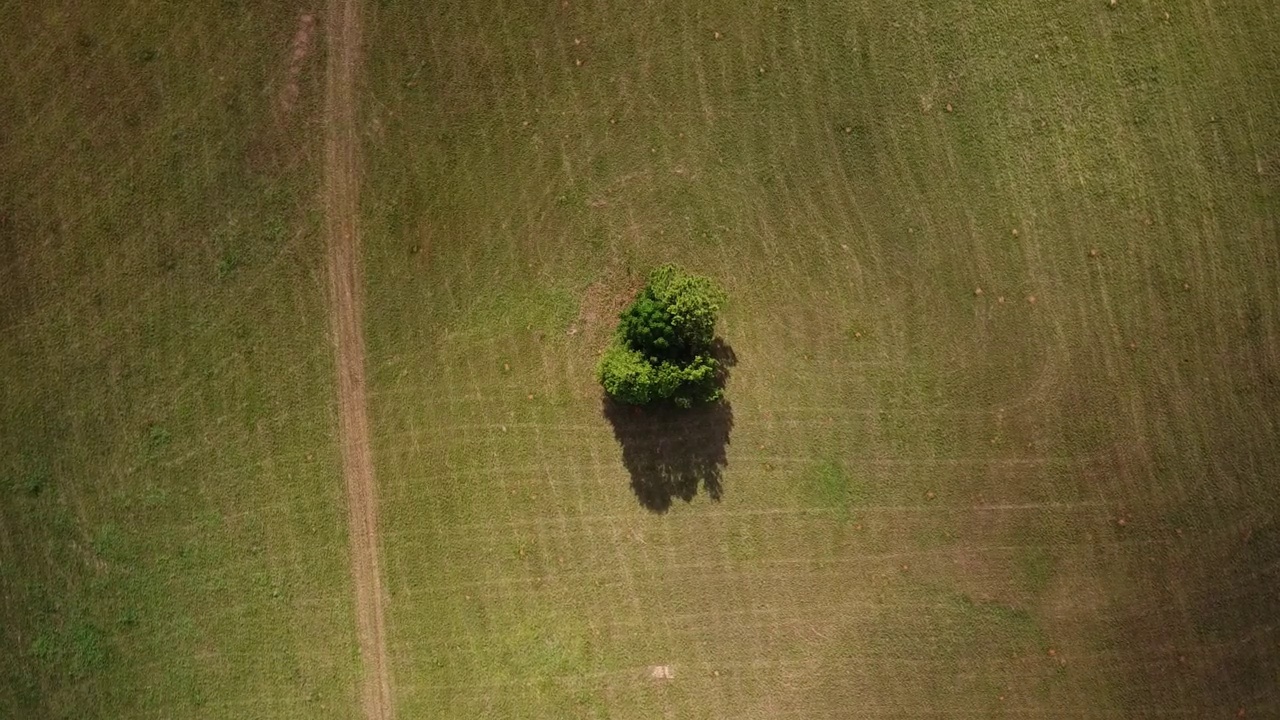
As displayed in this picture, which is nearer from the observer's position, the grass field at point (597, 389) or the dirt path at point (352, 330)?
the grass field at point (597, 389)

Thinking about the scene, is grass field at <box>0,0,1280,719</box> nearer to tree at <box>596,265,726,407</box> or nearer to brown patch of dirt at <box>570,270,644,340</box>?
brown patch of dirt at <box>570,270,644,340</box>

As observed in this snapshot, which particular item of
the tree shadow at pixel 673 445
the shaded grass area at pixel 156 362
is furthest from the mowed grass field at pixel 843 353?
the shaded grass area at pixel 156 362

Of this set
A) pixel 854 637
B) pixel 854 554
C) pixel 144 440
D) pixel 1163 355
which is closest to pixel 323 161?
pixel 144 440

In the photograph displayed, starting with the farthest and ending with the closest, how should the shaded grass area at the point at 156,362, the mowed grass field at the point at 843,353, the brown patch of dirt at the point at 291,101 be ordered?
1. the brown patch of dirt at the point at 291,101
2. the shaded grass area at the point at 156,362
3. the mowed grass field at the point at 843,353

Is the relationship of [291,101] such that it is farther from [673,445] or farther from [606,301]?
[673,445]

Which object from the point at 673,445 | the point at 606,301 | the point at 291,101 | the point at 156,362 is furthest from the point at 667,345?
the point at 156,362

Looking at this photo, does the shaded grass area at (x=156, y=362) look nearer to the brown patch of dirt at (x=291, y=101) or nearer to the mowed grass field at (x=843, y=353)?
the brown patch of dirt at (x=291, y=101)

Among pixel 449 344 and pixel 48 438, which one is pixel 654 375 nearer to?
pixel 449 344

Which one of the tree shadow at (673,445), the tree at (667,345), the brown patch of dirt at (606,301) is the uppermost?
the brown patch of dirt at (606,301)

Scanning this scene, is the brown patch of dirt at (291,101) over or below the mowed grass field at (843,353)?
over

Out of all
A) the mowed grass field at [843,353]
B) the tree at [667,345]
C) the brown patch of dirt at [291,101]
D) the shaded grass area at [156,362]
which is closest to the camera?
the tree at [667,345]
